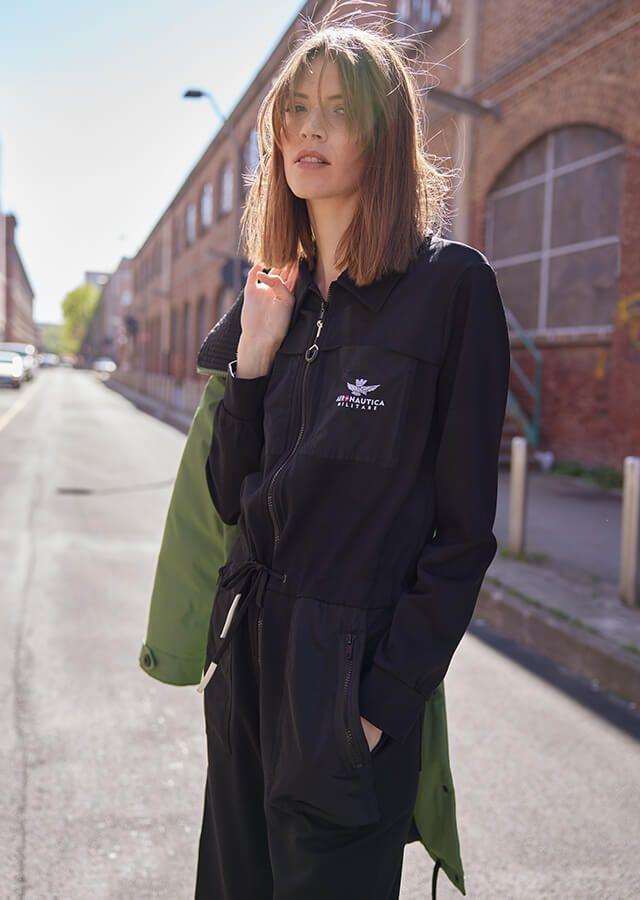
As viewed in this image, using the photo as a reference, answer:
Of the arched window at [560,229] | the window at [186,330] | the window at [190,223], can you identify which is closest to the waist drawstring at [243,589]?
the arched window at [560,229]

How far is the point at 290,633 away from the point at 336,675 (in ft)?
0.38

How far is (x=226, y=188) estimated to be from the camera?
31.3m

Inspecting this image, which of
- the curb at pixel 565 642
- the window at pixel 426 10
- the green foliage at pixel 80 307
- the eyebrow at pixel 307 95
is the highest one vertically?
→ the green foliage at pixel 80 307

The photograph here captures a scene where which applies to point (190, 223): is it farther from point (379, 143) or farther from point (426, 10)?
point (379, 143)

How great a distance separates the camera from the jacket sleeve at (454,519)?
4.40 feet

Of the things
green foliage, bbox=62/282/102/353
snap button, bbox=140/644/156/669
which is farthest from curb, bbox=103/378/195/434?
green foliage, bbox=62/282/102/353

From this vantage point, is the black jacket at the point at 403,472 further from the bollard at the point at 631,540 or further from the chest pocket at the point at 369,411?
the bollard at the point at 631,540

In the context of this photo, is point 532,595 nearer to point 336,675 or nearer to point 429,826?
Answer: point 429,826

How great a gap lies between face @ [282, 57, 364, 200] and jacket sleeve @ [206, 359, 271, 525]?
36 centimetres

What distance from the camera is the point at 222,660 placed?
162cm

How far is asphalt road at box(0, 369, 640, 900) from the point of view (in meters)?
2.62

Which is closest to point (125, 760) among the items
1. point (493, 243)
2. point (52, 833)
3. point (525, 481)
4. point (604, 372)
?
point (52, 833)

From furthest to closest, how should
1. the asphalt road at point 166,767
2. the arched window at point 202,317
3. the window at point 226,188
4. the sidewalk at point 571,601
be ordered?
the arched window at point 202,317
the window at point 226,188
the sidewalk at point 571,601
the asphalt road at point 166,767

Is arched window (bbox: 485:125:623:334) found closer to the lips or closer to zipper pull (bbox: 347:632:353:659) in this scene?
the lips
